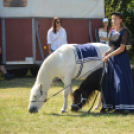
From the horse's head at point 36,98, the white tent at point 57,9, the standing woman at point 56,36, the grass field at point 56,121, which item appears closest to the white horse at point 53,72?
the horse's head at point 36,98

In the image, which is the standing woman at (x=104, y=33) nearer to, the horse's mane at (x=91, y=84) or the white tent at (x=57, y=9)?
the white tent at (x=57, y=9)

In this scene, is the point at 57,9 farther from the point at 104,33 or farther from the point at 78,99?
the point at 78,99

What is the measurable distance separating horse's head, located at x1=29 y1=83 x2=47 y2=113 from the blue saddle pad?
3.01 ft

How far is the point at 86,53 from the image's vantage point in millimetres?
6062

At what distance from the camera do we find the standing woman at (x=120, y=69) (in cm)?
537

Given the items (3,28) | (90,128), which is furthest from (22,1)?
(90,128)

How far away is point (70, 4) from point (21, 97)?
442 centimetres

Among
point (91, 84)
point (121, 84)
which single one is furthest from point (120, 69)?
point (91, 84)

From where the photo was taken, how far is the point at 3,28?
1034cm

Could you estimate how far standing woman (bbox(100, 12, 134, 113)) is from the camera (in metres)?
5.37

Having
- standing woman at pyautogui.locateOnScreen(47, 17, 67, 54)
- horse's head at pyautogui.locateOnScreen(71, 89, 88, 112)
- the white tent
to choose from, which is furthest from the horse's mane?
the white tent

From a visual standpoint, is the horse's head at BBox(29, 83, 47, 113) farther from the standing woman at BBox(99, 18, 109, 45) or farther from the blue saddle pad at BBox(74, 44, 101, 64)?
the standing woman at BBox(99, 18, 109, 45)

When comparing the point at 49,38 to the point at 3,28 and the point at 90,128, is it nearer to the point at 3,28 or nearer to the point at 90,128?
the point at 3,28

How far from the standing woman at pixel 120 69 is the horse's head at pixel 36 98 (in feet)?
3.73
